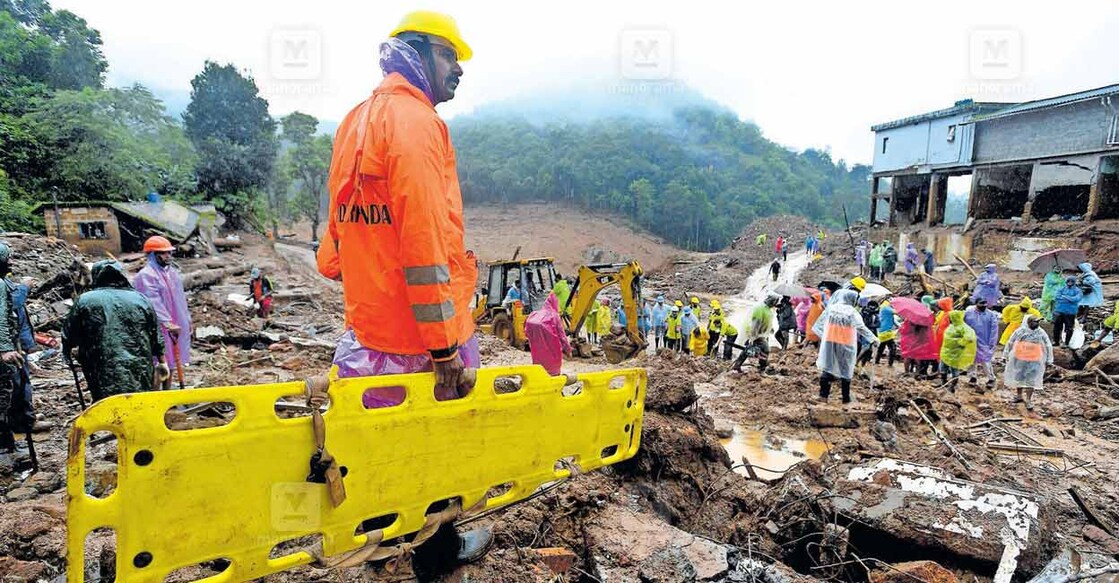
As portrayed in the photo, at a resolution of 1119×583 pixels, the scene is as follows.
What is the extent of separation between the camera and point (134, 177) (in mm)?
18000

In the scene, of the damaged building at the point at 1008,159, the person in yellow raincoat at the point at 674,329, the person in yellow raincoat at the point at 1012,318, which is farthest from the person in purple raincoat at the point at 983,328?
the damaged building at the point at 1008,159

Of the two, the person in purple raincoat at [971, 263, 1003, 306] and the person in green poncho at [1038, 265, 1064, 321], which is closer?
the person in green poncho at [1038, 265, 1064, 321]

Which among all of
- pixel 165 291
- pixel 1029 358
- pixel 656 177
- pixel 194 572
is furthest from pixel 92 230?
pixel 656 177

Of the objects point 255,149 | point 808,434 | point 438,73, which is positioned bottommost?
point 808,434

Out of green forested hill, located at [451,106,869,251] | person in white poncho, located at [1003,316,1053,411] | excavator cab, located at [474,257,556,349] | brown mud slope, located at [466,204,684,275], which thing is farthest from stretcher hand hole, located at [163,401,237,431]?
green forested hill, located at [451,106,869,251]

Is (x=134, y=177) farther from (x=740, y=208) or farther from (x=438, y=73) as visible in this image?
(x=740, y=208)

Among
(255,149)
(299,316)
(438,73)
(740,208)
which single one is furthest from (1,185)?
(740,208)

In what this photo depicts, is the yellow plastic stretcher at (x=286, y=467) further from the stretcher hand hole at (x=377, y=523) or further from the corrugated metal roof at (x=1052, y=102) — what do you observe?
the corrugated metal roof at (x=1052, y=102)

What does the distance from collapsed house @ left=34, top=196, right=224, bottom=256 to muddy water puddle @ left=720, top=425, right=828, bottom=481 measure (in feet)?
50.2

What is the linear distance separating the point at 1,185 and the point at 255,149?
510 inches

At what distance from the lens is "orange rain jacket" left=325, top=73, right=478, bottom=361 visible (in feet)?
5.70

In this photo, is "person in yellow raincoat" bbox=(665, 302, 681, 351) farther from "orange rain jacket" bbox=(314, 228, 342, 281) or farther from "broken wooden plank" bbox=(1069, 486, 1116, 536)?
"orange rain jacket" bbox=(314, 228, 342, 281)

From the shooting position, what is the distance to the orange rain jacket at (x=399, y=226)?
1737 millimetres

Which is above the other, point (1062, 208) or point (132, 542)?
point (1062, 208)
